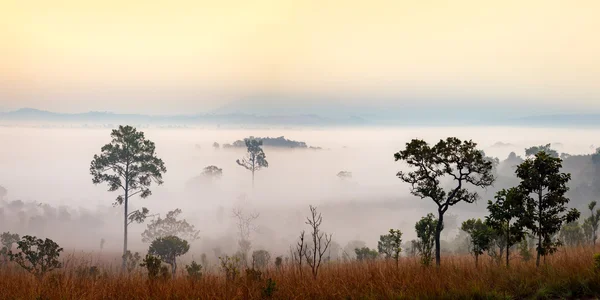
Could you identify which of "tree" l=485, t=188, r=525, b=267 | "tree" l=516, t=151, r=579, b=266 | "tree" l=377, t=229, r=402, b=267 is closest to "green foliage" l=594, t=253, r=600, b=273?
"tree" l=516, t=151, r=579, b=266

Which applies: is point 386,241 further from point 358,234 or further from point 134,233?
point 134,233

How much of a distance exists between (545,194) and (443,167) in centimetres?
439

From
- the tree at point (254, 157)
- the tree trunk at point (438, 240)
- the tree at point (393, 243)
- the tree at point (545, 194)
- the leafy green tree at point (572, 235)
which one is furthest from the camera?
the tree at point (254, 157)

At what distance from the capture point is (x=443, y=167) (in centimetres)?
1795

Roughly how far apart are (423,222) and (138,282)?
53.5 ft

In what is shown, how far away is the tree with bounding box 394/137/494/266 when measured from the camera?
1758cm

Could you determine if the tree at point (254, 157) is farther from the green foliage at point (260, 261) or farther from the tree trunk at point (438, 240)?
the tree trunk at point (438, 240)

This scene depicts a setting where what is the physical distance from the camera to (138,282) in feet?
35.4

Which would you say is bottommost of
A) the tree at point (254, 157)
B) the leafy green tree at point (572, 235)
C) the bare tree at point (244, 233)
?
the bare tree at point (244, 233)

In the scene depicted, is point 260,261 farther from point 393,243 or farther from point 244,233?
point 244,233

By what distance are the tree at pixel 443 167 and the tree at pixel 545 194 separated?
246cm

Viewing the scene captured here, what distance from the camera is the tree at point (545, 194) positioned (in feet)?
47.8

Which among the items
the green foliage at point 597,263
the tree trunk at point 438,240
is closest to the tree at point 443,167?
the tree trunk at point 438,240

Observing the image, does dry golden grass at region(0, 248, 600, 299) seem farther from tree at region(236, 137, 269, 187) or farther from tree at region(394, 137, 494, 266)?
tree at region(236, 137, 269, 187)
